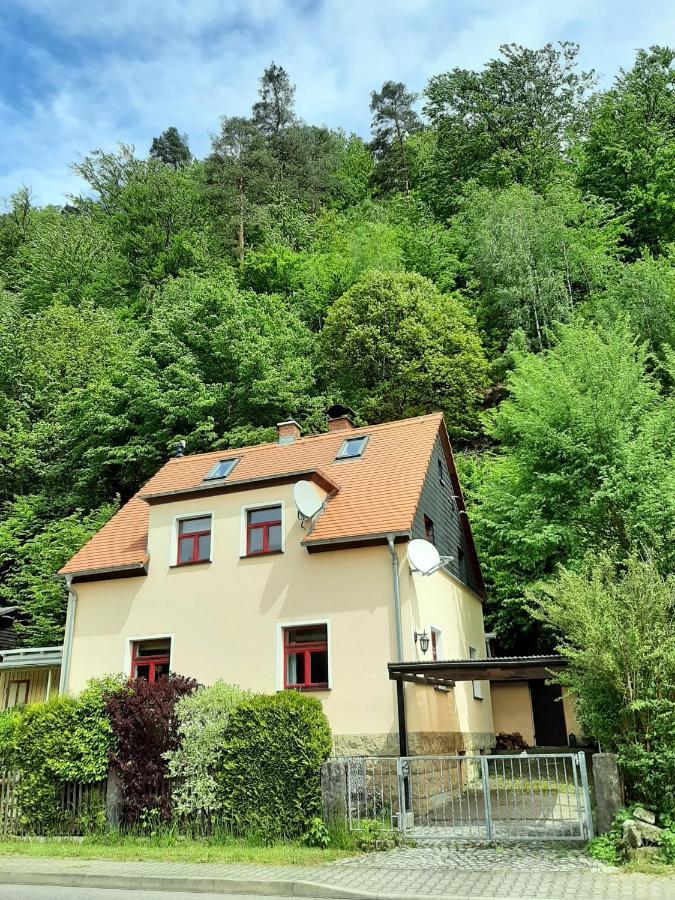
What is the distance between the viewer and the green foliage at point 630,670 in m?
9.76

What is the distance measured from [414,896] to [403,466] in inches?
433

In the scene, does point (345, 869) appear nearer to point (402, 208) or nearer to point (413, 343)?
point (413, 343)

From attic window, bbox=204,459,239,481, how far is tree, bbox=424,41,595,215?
31763mm

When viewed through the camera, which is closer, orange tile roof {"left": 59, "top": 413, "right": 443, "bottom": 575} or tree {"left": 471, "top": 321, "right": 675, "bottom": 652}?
orange tile roof {"left": 59, "top": 413, "right": 443, "bottom": 575}

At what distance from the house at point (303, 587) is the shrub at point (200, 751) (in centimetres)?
287

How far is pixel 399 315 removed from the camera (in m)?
32.7

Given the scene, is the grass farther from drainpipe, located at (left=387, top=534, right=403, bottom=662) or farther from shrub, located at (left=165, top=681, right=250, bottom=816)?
drainpipe, located at (left=387, top=534, right=403, bottom=662)

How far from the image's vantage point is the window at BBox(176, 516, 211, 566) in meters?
17.9

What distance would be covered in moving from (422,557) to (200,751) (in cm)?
562

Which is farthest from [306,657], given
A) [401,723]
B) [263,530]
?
[263,530]

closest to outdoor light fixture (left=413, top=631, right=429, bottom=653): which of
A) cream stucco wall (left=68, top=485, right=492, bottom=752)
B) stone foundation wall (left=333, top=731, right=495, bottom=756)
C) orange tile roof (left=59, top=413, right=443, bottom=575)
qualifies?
cream stucco wall (left=68, top=485, right=492, bottom=752)

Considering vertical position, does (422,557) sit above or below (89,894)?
above

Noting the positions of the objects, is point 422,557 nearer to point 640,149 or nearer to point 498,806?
point 498,806

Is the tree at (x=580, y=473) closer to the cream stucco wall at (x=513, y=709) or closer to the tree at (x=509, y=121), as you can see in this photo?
the cream stucco wall at (x=513, y=709)
